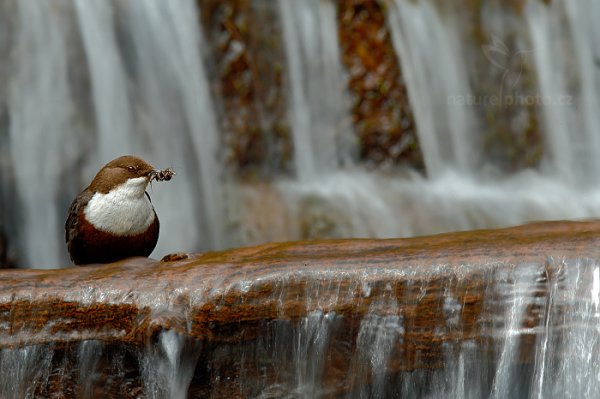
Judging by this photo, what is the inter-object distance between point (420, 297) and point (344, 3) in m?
5.06

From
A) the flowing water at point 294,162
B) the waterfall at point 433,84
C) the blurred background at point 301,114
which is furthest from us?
the waterfall at point 433,84

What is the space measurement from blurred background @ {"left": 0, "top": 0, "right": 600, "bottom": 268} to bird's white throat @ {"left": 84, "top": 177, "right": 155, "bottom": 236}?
2.10 m

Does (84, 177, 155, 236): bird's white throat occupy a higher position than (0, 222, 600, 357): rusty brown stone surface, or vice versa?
(84, 177, 155, 236): bird's white throat

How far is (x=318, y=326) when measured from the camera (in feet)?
11.5

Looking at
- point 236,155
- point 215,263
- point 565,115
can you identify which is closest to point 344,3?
point 236,155

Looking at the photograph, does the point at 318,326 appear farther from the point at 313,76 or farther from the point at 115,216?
the point at 313,76

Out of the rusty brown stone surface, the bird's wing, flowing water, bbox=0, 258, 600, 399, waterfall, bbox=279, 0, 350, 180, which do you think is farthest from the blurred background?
flowing water, bbox=0, 258, 600, 399

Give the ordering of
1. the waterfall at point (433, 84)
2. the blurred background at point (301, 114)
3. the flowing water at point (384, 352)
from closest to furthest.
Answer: the flowing water at point (384, 352) → the blurred background at point (301, 114) → the waterfall at point (433, 84)

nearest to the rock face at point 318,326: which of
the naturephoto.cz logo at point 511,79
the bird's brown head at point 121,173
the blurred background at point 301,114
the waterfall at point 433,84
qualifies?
the bird's brown head at point 121,173

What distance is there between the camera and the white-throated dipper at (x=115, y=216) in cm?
435

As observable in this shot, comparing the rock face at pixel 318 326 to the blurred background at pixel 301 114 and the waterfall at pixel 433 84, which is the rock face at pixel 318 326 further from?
the waterfall at pixel 433 84

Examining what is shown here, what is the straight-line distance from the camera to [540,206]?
26.1ft

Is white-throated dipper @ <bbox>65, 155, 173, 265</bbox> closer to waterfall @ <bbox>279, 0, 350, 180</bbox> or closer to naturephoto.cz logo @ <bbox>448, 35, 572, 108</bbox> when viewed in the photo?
waterfall @ <bbox>279, 0, 350, 180</bbox>

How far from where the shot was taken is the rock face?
342cm
